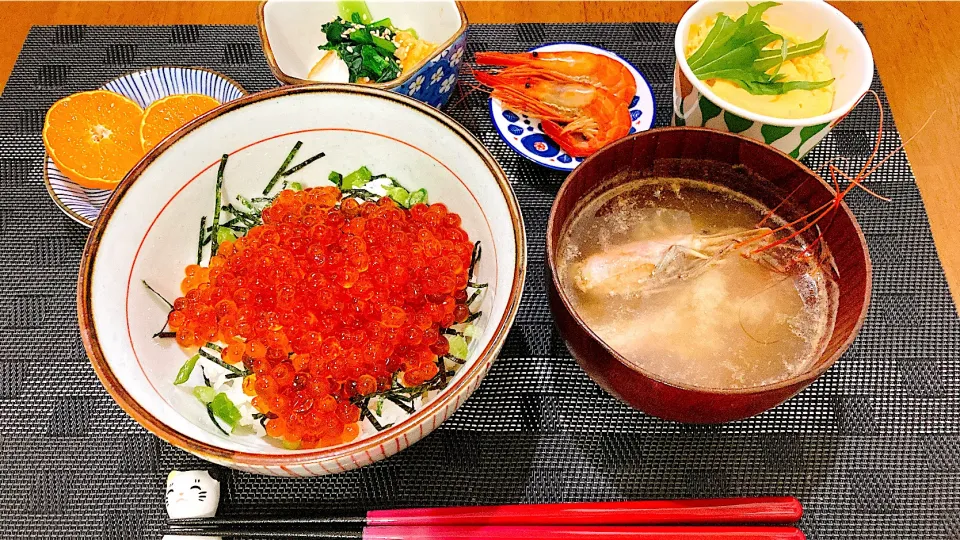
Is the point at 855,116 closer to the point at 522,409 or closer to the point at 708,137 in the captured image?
the point at 708,137

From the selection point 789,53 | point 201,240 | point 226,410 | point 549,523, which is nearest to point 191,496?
point 226,410

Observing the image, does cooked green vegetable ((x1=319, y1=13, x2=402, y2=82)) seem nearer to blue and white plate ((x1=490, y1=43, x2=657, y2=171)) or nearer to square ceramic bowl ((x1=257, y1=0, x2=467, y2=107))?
square ceramic bowl ((x1=257, y1=0, x2=467, y2=107))

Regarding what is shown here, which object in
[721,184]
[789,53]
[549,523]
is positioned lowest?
[549,523]

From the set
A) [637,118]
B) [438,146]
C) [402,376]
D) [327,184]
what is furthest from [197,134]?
[637,118]

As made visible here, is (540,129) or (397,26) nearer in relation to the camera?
(540,129)

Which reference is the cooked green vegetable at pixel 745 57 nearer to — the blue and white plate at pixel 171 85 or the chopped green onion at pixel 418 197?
Result: the chopped green onion at pixel 418 197

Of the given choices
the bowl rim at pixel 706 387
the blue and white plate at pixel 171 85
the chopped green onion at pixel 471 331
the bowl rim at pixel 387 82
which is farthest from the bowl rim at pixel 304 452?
the blue and white plate at pixel 171 85

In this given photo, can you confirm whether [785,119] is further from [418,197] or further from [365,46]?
[365,46]
